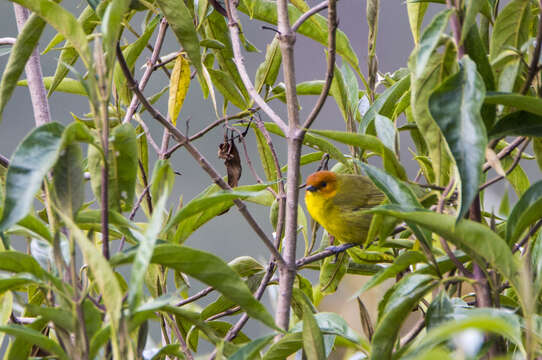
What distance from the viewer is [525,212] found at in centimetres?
84

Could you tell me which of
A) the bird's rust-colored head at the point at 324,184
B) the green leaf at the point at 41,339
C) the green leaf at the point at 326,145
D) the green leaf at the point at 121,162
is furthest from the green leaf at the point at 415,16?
the bird's rust-colored head at the point at 324,184

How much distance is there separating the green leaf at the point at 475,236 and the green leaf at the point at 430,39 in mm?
158

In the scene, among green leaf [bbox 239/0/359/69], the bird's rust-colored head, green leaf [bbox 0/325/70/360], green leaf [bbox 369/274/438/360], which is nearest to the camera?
green leaf [bbox 0/325/70/360]

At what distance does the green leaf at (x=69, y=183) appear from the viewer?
705mm

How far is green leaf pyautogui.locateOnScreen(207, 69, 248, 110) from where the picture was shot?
4.49ft

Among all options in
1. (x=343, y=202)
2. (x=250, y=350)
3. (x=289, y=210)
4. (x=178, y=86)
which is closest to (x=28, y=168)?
(x=250, y=350)

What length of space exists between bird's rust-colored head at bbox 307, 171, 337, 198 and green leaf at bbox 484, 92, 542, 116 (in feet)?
4.85

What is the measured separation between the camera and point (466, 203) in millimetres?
702

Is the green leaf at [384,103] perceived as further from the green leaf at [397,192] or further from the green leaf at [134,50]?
the green leaf at [134,50]

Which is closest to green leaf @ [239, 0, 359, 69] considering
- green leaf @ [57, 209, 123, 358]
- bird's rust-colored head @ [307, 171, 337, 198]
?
green leaf @ [57, 209, 123, 358]

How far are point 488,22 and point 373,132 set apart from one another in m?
0.27

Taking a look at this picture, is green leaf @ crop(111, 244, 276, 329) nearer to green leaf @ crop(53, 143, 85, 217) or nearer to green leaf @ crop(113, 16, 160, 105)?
green leaf @ crop(53, 143, 85, 217)

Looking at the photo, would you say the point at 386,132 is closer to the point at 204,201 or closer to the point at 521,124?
the point at 521,124

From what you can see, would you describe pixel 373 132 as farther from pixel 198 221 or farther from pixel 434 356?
pixel 434 356
